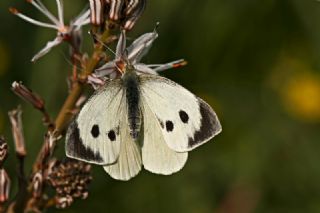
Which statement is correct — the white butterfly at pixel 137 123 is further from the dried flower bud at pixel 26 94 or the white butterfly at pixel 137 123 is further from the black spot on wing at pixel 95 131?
the dried flower bud at pixel 26 94

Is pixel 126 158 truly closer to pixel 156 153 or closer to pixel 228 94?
pixel 156 153

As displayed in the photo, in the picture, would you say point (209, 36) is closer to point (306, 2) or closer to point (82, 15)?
point (306, 2)

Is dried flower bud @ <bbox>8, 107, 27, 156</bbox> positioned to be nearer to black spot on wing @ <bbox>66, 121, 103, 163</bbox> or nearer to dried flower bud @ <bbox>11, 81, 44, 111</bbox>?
dried flower bud @ <bbox>11, 81, 44, 111</bbox>

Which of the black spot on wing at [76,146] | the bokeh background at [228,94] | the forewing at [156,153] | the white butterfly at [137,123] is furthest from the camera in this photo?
the bokeh background at [228,94]

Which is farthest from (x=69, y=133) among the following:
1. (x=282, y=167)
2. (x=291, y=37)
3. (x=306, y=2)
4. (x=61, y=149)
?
(x=291, y=37)

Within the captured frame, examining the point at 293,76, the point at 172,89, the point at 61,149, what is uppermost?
the point at 172,89

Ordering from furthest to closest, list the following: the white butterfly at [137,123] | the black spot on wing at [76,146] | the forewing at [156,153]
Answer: the forewing at [156,153]
the white butterfly at [137,123]
the black spot on wing at [76,146]

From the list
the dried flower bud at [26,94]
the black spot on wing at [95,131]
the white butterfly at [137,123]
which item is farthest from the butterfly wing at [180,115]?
the dried flower bud at [26,94]

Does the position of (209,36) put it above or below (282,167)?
above
